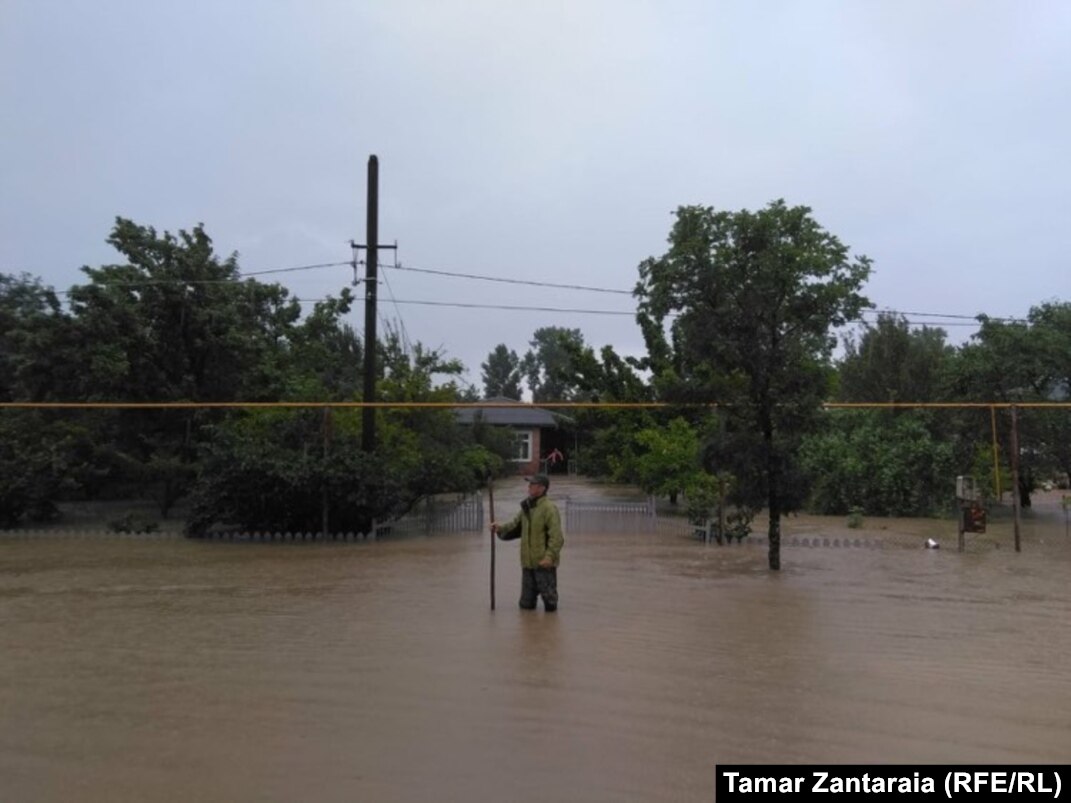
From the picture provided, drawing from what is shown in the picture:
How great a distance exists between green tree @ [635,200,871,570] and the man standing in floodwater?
4.76 metres

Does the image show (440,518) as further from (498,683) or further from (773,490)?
(498,683)

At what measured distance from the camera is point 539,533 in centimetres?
955

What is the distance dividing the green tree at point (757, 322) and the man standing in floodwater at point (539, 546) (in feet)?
15.6

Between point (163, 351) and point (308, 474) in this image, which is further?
point (163, 351)

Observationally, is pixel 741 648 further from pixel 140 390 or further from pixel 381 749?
pixel 140 390

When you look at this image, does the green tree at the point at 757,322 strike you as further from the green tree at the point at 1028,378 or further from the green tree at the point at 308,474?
the green tree at the point at 1028,378

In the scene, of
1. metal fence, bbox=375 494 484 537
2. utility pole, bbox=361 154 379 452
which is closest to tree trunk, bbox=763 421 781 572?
metal fence, bbox=375 494 484 537

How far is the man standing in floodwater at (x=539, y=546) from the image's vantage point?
372 inches

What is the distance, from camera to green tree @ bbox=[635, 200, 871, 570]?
13.1 metres

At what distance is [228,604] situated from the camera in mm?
10141

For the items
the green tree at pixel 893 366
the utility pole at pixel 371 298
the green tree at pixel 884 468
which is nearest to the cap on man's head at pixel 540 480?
the utility pole at pixel 371 298

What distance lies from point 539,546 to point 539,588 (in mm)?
462

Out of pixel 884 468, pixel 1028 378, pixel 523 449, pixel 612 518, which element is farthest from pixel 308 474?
pixel 523 449

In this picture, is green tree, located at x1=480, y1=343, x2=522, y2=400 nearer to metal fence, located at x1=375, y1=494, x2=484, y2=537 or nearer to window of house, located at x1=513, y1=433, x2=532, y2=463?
window of house, located at x1=513, y1=433, x2=532, y2=463
